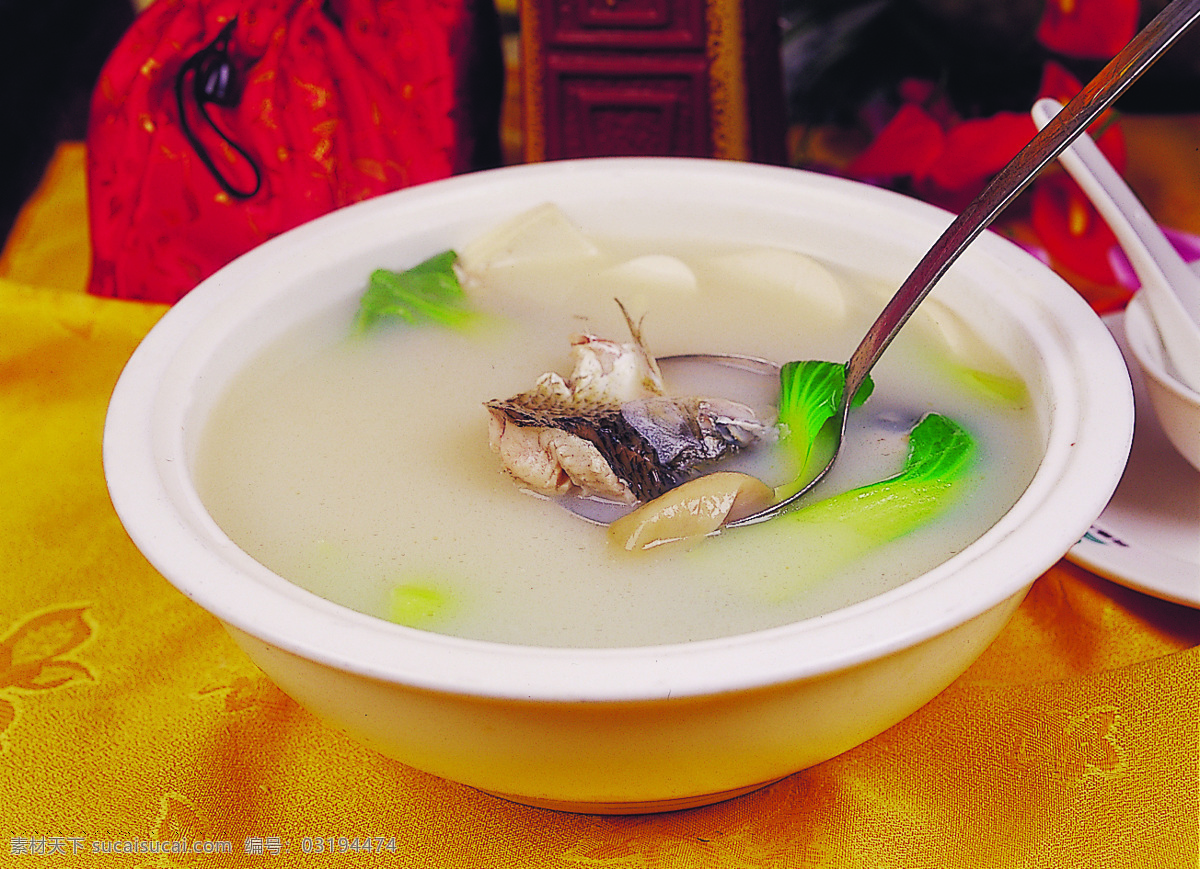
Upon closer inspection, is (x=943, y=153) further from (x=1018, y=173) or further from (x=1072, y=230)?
(x=1018, y=173)

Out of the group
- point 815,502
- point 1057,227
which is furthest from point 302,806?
point 1057,227

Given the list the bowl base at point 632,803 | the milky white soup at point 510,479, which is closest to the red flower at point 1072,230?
the milky white soup at point 510,479

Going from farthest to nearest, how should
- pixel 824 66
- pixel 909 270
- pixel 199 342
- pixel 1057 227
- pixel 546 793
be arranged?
pixel 824 66 < pixel 1057 227 < pixel 909 270 < pixel 199 342 < pixel 546 793

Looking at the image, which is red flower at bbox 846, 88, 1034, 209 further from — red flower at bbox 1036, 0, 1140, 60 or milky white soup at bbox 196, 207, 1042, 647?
milky white soup at bbox 196, 207, 1042, 647

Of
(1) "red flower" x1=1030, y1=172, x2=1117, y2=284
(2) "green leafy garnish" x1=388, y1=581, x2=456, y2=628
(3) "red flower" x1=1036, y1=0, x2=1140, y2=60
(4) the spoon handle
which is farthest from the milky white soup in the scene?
(3) "red flower" x1=1036, y1=0, x2=1140, y2=60

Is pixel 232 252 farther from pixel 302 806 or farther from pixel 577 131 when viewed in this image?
pixel 302 806

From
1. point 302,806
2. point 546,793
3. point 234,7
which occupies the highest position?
point 234,7

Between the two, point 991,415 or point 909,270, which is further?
point 909,270
